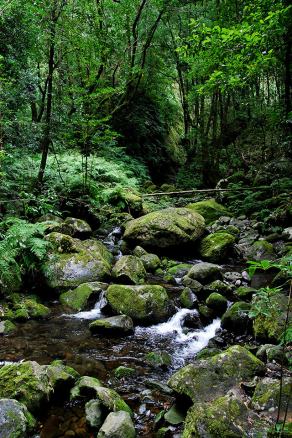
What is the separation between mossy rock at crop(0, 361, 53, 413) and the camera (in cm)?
383

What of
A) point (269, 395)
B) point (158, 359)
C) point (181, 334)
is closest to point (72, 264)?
point (181, 334)

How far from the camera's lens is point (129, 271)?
306 inches

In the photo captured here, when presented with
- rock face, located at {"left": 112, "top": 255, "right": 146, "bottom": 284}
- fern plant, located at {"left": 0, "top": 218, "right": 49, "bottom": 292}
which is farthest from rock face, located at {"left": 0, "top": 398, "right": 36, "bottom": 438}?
rock face, located at {"left": 112, "top": 255, "right": 146, "bottom": 284}

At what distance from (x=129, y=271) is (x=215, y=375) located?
397 centimetres

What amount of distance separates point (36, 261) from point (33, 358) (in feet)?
9.36

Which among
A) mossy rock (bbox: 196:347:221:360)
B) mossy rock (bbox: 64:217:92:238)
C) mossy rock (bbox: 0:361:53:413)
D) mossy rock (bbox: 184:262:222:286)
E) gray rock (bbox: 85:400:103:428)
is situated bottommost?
mossy rock (bbox: 196:347:221:360)

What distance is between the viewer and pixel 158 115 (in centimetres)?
2153

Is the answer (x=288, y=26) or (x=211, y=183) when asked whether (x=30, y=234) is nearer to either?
(x=288, y=26)

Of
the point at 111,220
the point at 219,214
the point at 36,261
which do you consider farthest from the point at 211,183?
the point at 36,261

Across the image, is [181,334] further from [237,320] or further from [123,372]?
[123,372]

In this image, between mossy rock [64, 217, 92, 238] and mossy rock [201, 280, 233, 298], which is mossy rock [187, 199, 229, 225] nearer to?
mossy rock [64, 217, 92, 238]

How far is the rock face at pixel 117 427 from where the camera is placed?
341 cm

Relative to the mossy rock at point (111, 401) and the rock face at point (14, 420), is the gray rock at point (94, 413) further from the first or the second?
the rock face at point (14, 420)

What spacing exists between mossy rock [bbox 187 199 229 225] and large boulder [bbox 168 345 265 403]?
27.8ft
